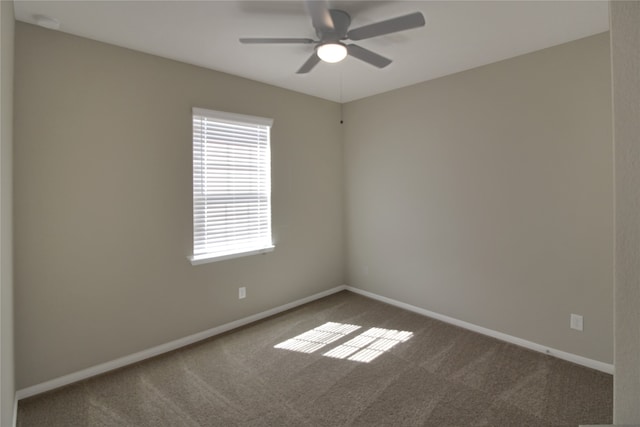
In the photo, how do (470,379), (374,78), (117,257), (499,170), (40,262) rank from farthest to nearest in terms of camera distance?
(374,78) → (499,170) → (117,257) → (470,379) → (40,262)

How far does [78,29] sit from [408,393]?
3.67 m

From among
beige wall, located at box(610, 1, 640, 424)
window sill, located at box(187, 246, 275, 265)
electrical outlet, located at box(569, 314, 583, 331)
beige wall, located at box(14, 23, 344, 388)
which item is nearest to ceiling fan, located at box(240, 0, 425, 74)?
→ beige wall, located at box(14, 23, 344, 388)

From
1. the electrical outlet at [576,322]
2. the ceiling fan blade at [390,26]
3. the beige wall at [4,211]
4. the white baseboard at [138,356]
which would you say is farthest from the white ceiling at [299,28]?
the white baseboard at [138,356]

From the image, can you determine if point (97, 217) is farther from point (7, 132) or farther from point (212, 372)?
point (212, 372)

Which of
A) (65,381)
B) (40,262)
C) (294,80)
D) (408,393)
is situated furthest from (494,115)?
(65,381)

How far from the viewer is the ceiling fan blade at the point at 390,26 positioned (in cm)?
193

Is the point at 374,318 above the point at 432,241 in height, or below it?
below

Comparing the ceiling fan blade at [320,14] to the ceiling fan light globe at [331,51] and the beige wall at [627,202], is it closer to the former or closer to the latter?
the ceiling fan light globe at [331,51]

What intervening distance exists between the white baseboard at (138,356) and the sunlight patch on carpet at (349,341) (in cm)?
64

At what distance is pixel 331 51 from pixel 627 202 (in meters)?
2.00

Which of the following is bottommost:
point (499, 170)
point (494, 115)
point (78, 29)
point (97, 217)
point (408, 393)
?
point (408, 393)

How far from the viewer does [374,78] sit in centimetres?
357

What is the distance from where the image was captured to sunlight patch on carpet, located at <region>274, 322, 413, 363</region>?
294 centimetres

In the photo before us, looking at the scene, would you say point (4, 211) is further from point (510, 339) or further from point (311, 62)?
point (510, 339)
